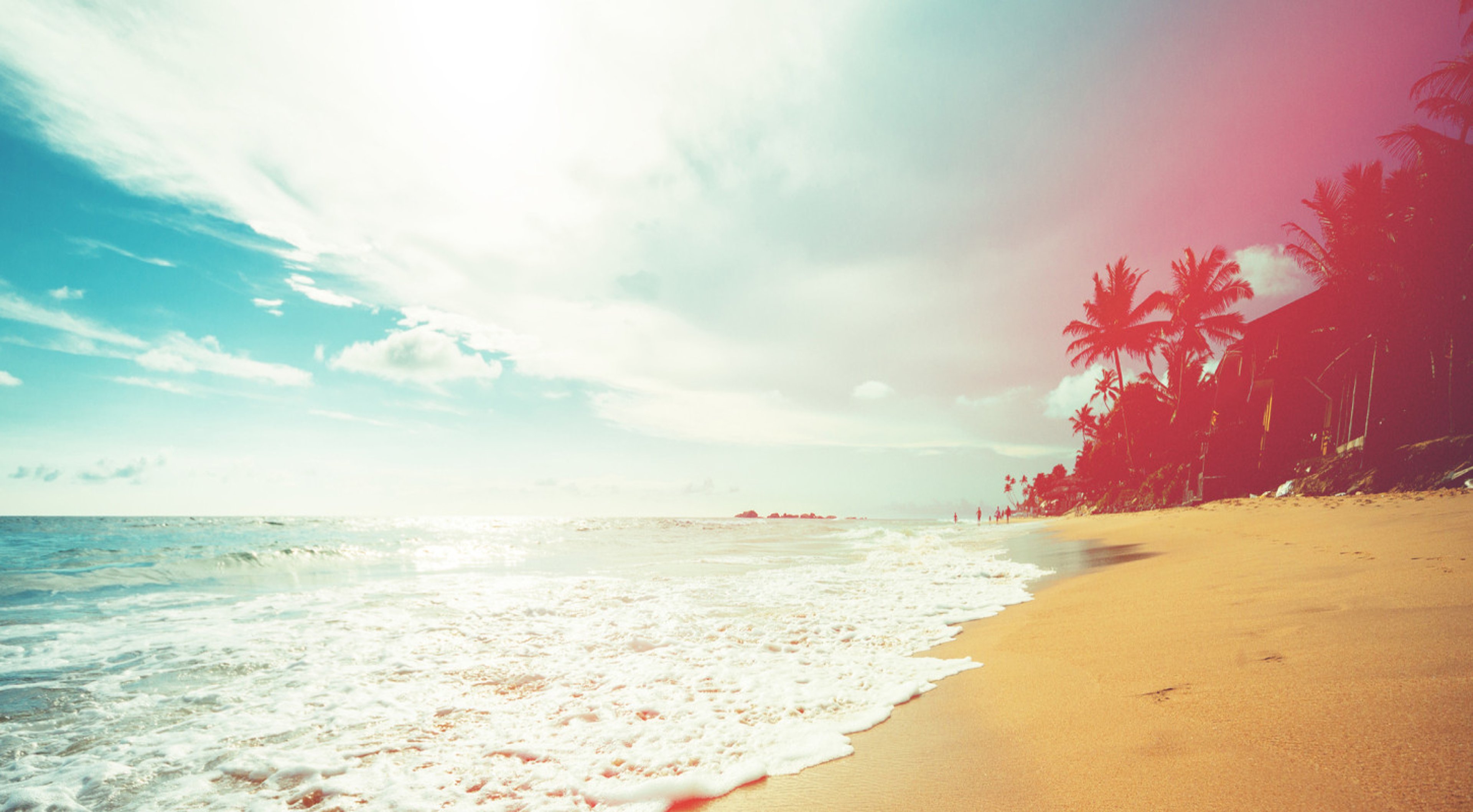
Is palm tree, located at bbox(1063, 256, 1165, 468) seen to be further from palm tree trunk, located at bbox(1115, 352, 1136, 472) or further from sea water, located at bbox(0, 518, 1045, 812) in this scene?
sea water, located at bbox(0, 518, 1045, 812)

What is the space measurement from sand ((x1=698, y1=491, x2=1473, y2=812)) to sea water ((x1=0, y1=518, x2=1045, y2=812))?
1.45ft

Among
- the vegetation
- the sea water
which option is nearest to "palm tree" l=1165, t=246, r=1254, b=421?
the vegetation

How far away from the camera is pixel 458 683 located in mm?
4555

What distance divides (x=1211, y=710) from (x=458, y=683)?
201 inches

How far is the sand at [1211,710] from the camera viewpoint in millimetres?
2082

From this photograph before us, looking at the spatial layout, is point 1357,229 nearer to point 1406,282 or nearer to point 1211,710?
point 1406,282

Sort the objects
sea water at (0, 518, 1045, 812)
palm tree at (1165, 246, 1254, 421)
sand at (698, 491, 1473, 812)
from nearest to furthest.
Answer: sand at (698, 491, 1473, 812), sea water at (0, 518, 1045, 812), palm tree at (1165, 246, 1254, 421)

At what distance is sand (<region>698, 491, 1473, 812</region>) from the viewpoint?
82.0 inches

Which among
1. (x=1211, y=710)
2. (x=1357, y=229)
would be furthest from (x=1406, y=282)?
(x=1211, y=710)

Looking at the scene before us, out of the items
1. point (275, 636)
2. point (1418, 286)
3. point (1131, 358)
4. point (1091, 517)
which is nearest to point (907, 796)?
point (275, 636)

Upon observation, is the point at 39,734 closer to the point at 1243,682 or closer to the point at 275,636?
the point at 275,636

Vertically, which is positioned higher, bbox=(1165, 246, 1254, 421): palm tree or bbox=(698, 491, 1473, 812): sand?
bbox=(1165, 246, 1254, 421): palm tree

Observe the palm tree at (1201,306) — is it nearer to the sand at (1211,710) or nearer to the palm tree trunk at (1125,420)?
the palm tree trunk at (1125,420)

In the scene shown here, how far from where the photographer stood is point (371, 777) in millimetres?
3027
